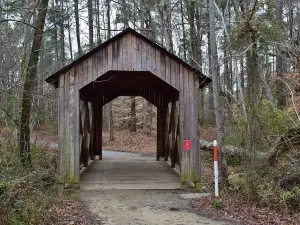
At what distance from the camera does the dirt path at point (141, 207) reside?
5963mm

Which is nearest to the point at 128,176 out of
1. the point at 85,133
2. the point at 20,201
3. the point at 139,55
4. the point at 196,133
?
the point at 85,133

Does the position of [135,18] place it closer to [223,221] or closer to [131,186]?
[131,186]

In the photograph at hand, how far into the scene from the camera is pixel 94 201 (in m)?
7.42

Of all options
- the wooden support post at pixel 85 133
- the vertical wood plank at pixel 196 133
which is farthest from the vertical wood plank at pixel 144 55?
the wooden support post at pixel 85 133

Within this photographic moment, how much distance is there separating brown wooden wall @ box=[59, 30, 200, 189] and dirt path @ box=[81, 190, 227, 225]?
0.88m

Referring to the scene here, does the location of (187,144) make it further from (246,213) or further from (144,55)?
(246,213)

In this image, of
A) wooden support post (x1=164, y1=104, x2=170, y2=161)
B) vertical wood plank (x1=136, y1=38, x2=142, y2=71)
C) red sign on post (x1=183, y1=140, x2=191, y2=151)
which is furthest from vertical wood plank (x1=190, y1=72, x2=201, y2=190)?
wooden support post (x1=164, y1=104, x2=170, y2=161)

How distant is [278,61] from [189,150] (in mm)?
9541

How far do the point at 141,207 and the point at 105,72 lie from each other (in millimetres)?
3688

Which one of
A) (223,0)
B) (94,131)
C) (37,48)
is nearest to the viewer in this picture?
(37,48)

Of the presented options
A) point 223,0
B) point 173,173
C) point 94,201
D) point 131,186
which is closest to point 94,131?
point 173,173

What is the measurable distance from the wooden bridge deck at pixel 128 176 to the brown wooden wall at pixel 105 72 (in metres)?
0.76

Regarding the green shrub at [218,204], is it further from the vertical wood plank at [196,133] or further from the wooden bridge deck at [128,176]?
the wooden bridge deck at [128,176]

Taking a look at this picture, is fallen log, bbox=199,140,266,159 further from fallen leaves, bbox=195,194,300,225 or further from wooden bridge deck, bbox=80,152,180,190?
wooden bridge deck, bbox=80,152,180,190
